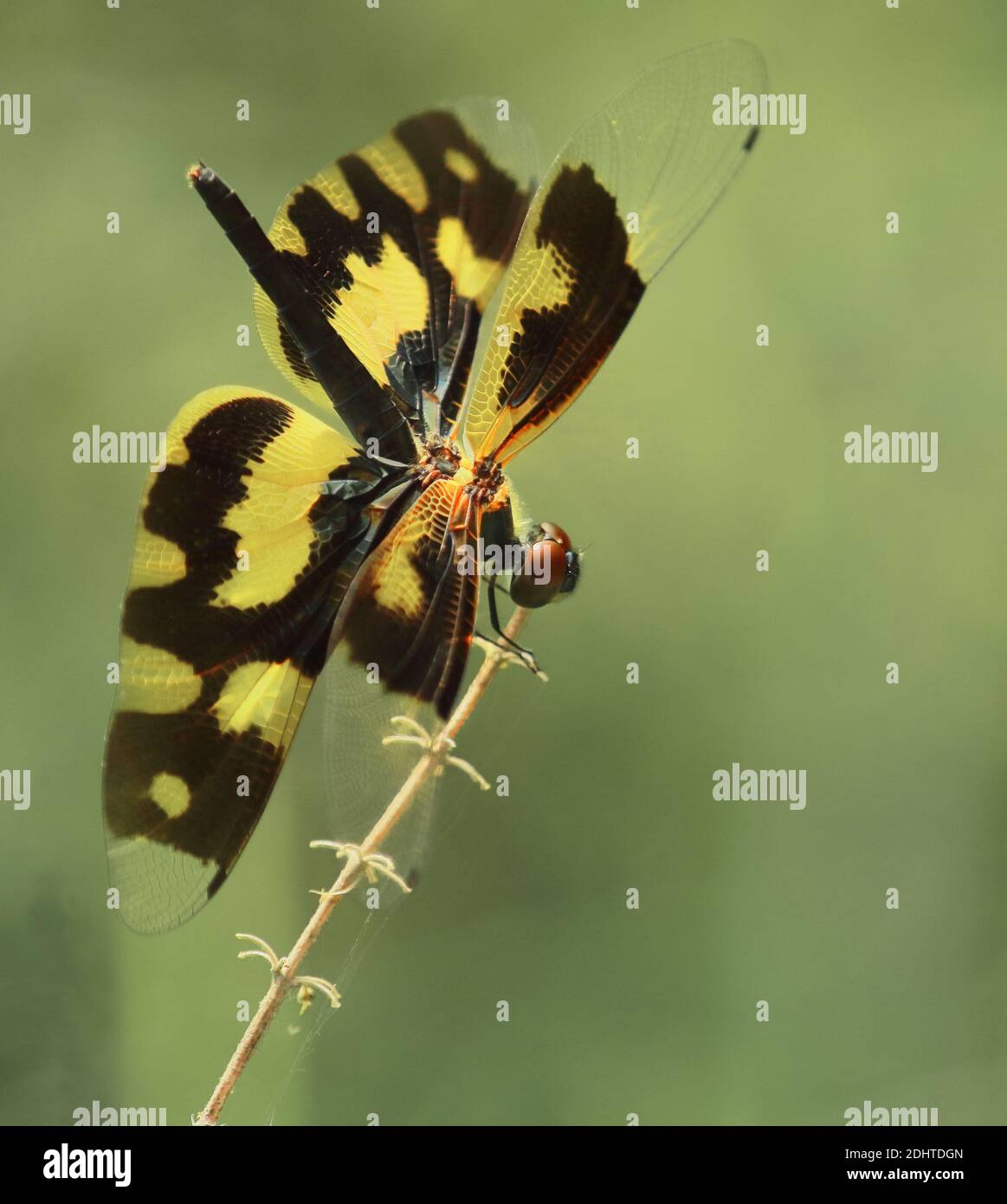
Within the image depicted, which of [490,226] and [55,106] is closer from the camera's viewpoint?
[490,226]

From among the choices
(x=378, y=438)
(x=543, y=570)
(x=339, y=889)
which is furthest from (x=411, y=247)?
(x=339, y=889)

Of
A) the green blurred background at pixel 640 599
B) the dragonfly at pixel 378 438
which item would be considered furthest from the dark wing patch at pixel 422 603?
the green blurred background at pixel 640 599

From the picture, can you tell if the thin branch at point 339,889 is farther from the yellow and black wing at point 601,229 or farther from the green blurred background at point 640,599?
the green blurred background at point 640,599

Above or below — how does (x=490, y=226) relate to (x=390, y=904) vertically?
above

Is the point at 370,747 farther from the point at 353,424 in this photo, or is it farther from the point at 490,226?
the point at 490,226

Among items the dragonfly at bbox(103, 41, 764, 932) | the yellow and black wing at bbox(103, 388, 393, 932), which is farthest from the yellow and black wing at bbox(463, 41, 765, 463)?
the yellow and black wing at bbox(103, 388, 393, 932)

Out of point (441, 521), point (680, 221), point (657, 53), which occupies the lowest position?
point (441, 521)
